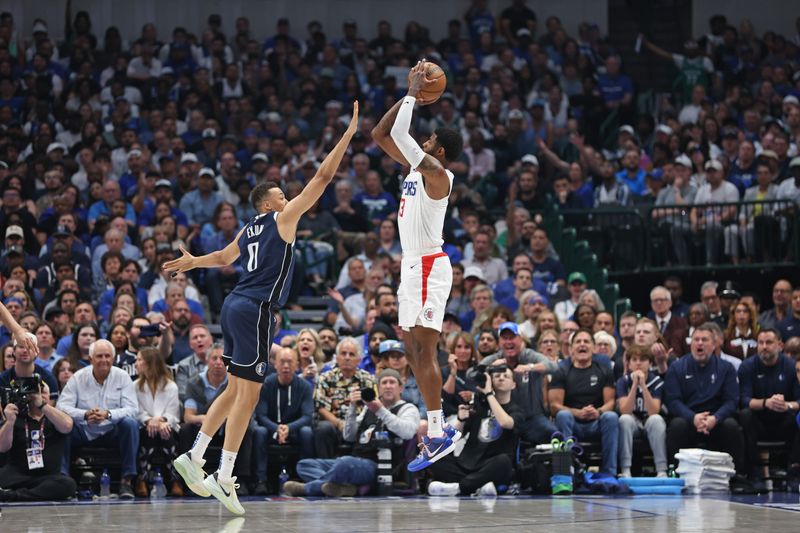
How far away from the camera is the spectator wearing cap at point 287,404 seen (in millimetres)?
13797

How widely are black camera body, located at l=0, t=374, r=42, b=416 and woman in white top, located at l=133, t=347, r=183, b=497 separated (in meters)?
1.52

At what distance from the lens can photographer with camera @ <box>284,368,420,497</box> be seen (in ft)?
43.2

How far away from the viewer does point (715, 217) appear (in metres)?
18.7

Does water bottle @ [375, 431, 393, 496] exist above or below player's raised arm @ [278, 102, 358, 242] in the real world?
below

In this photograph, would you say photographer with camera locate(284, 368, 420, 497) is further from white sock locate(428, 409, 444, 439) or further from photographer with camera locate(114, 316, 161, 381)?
white sock locate(428, 409, 444, 439)

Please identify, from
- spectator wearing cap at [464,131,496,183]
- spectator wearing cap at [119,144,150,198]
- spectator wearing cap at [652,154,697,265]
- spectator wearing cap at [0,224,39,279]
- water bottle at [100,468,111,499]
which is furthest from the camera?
spectator wearing cap at [464,131,496,183]

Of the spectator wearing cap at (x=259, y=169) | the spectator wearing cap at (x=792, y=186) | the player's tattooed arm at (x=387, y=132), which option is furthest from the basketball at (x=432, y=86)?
the spectator wearing cap at (x=259, y=169)

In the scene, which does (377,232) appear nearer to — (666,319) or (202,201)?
(202,201)

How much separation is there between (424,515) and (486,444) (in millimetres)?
2781

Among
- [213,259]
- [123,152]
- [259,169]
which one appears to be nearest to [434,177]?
[213,259]

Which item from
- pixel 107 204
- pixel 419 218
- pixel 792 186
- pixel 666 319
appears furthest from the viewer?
pixel 107 204

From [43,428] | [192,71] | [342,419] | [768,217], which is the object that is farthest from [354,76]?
[43,428]

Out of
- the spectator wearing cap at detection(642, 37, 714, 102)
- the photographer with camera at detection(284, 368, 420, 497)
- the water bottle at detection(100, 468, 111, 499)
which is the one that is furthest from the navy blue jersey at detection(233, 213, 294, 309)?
the spectator wearing cap at detection(642, 37, 714, 102)

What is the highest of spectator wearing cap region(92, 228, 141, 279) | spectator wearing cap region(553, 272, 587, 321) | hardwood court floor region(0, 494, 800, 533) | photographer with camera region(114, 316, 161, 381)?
spectator wearing cap region(92, 228, 141, 279)
